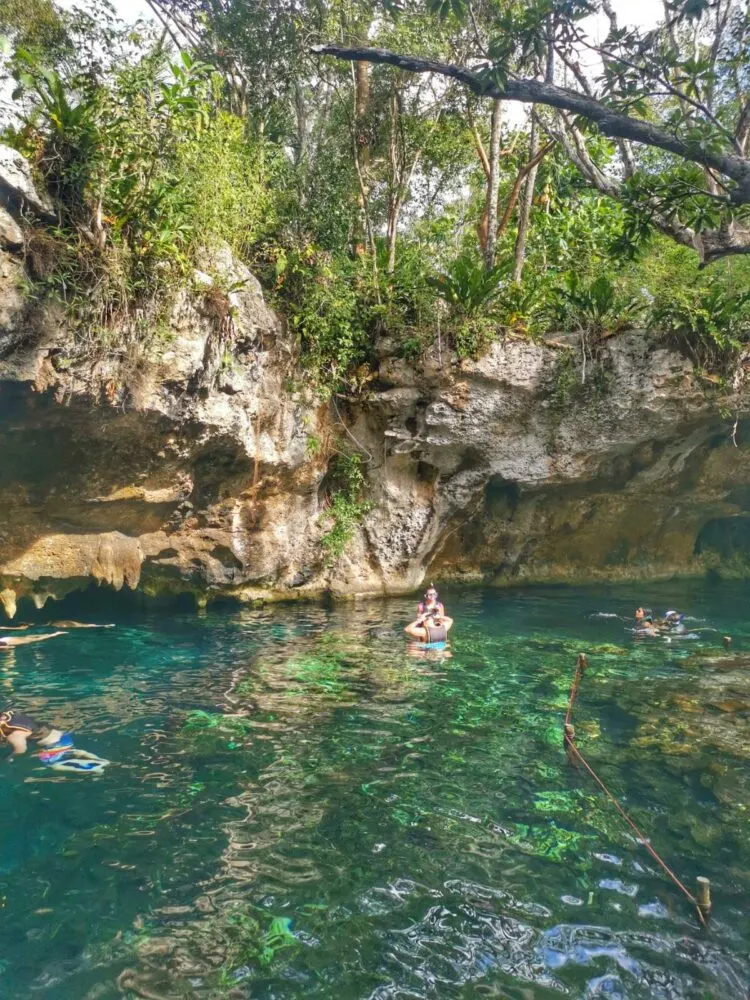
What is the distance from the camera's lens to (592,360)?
13.9 m

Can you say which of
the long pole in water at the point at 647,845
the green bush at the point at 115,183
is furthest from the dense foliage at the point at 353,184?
the long pole in water at the point at 647,845

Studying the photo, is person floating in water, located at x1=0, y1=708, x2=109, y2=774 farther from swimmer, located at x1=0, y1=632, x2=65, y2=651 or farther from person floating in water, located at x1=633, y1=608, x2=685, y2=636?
person floating in water, located at x1=633, y1=608, x2=685, y2=636

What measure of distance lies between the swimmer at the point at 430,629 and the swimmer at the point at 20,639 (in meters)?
6.01

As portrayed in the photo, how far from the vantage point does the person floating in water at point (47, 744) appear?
20.6ft

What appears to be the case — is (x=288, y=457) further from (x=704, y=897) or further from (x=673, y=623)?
(x=704, y=897)

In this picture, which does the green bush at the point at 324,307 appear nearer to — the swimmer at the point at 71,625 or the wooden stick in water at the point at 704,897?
the swimmer at the point at 71,625

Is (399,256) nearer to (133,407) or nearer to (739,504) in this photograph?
(133,407)

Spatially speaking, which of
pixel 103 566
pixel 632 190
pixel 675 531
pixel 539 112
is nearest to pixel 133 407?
pixel 103 566

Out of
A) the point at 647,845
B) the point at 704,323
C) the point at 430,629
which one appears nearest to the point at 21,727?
the point at 647,845

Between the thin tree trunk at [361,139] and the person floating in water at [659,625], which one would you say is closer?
the person floating in water at [659,625]

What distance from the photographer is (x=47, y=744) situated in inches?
262

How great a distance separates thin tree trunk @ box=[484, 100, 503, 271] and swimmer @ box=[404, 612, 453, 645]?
26.1 ft

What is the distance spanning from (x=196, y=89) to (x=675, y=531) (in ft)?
53.3

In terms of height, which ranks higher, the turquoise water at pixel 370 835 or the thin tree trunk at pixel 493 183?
the thin tree trunk at pixel 493 183
